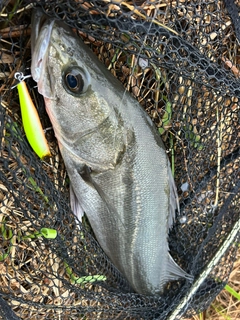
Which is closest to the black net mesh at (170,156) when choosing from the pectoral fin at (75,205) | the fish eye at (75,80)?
the pectoral fin at (75,205)

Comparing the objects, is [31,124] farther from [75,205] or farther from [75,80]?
[75,205]

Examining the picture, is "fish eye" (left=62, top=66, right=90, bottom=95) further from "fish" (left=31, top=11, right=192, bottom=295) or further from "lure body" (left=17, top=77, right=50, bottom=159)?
"lure body" (left=17, top=77, right=50, bottom=159)

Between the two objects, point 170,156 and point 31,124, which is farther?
point 170,156

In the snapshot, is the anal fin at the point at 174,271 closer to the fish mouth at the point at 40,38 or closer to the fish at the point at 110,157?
the fish at the point at 110,157

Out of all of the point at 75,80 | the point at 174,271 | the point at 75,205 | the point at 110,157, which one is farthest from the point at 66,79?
the point at 174,271

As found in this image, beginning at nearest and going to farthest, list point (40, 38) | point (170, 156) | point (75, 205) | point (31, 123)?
point (40, 38) < point (31, 123) < point (75, 205) < point (170, 156)

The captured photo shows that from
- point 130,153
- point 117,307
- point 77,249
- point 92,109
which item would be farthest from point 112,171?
point 117,307

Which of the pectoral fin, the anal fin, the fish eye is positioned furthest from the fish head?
the anal fin

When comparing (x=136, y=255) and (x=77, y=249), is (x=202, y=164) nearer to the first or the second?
(x=136, y=255)

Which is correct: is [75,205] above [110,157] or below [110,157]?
below
